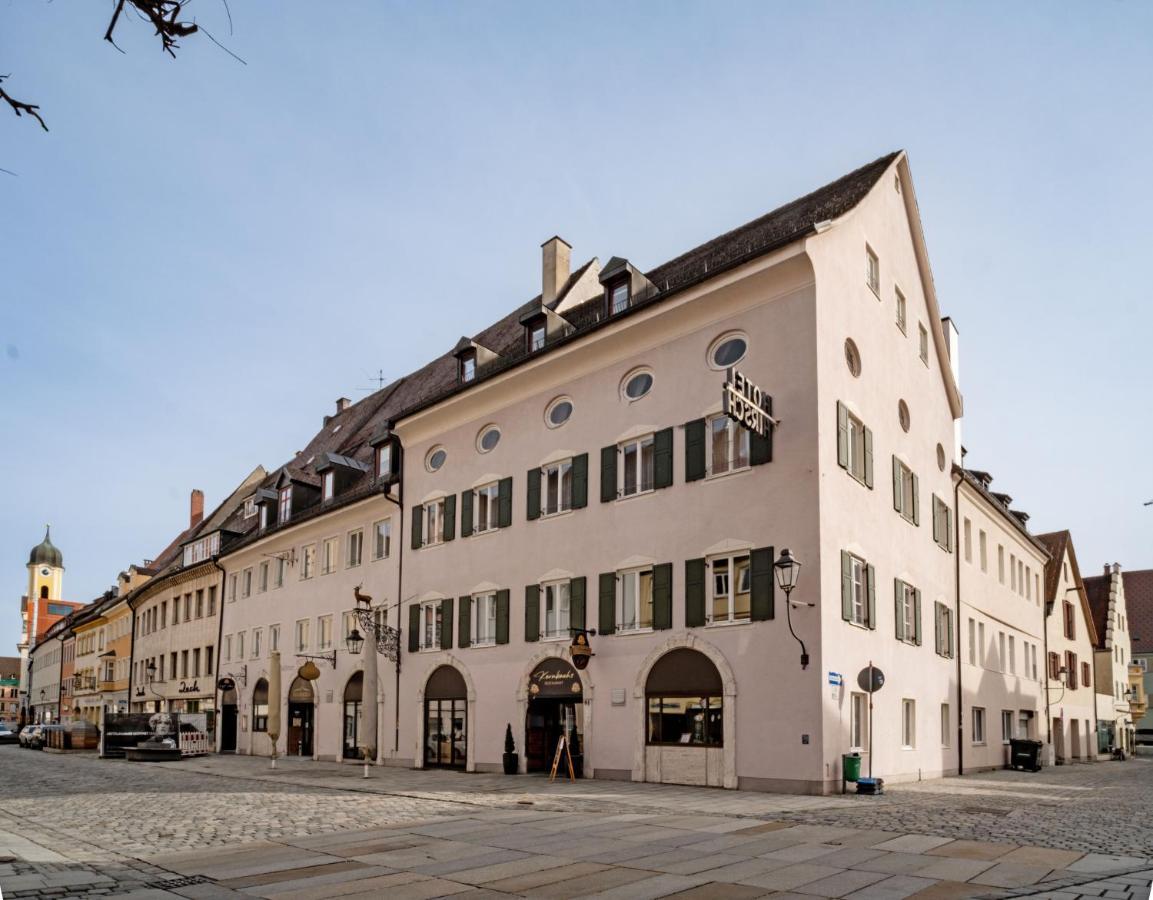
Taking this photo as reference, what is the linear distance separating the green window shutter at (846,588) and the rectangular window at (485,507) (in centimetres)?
1096

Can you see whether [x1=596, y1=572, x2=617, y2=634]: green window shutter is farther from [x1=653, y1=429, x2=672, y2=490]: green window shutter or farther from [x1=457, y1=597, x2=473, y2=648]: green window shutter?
[x1=457, y1=597, x2=473, y2=648]: green window shutter

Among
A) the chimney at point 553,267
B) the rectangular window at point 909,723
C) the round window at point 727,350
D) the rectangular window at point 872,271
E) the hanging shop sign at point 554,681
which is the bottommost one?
the rectangular window at point 909,723

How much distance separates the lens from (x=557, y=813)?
57.7 ft

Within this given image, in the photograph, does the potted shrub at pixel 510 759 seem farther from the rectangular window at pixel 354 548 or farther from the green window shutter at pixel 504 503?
the rectangular window at pixel 354 548

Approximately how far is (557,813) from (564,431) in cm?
1270

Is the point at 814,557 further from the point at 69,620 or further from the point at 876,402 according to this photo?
the point at 69,620

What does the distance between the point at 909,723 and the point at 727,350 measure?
35.5ft

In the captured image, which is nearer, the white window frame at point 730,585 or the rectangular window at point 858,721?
the rectangular window at point 858,721

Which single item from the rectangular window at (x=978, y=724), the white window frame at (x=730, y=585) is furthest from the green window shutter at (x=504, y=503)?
the rectangular window at (x=978, y=724)

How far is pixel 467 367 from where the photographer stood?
34062 mm

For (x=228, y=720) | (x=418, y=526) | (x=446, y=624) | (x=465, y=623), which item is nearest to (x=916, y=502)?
(x=465, y=623)

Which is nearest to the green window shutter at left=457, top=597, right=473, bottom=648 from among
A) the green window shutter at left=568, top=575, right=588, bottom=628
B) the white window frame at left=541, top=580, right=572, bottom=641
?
the white window frame at left=541, top=580, right=572, bottom=641

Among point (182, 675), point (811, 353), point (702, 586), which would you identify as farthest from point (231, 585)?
point (811, 353)

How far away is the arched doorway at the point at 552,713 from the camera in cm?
2662
